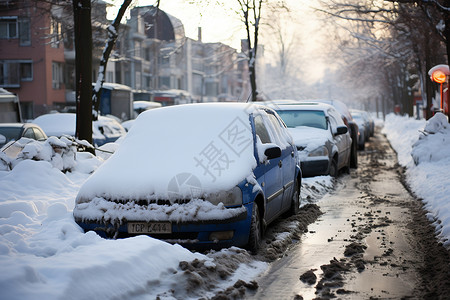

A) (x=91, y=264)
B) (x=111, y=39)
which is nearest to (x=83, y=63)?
(x=111, y=39)

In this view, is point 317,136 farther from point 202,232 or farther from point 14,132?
point 202,232

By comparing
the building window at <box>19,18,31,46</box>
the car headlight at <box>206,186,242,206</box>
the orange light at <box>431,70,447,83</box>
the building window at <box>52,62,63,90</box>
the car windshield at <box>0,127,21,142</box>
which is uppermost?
the building window at <box>19,18,31,46</box>

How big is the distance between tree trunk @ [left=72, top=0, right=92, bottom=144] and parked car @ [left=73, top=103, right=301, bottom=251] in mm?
6795

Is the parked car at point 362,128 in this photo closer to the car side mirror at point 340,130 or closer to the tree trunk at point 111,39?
the tree trunk at point 111,39

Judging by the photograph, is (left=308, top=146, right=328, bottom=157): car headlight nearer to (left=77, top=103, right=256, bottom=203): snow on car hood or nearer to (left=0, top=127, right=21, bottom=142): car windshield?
(left=77, top=103, right=256, bottom=203): snow on car hood

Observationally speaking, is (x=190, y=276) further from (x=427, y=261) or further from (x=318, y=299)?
(x=427, y=261)

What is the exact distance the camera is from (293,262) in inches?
285

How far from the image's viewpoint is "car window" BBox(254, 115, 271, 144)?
28.6 ft

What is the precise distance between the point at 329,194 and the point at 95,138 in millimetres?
10811

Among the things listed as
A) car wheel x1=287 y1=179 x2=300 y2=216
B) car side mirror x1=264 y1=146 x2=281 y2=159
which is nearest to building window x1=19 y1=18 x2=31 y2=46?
car wheel x1=287 y1=179 x2=300 y2=216

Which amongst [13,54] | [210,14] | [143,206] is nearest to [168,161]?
[143,206]

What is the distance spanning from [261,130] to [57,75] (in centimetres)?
4920

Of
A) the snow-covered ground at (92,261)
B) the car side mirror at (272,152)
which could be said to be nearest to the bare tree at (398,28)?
the car side mirror at (272,152)

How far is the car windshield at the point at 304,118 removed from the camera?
15977 mm
